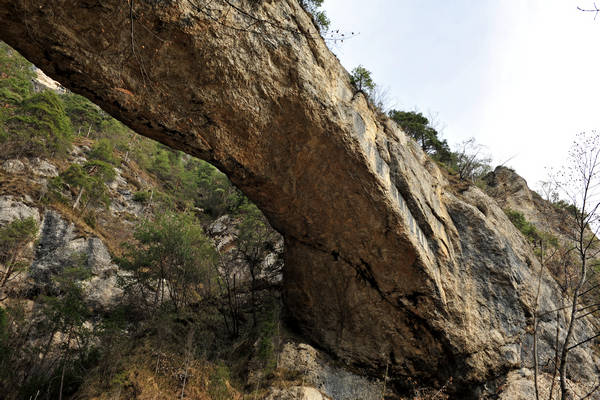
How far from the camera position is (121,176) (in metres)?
25.0

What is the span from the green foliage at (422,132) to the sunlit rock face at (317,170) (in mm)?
7949

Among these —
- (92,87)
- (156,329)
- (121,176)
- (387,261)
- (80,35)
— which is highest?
(121,176)

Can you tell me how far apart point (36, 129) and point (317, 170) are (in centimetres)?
2012

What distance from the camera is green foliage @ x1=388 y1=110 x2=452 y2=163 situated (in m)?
18.1

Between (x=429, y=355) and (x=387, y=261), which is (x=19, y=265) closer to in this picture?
(x=387, y=261)

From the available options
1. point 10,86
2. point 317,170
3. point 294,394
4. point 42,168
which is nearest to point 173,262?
point 294,394

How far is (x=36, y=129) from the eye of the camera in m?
18.2

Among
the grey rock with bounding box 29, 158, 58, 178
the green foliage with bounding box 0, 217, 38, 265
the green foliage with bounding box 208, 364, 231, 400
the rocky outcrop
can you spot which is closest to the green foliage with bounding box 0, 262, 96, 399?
the green foliage with bounding box 208, 364, 231, 400

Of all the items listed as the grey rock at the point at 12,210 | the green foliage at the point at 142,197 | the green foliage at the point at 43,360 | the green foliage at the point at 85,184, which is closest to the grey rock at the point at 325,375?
the green foliage at the point at 43,360

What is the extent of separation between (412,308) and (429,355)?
1.46 metres

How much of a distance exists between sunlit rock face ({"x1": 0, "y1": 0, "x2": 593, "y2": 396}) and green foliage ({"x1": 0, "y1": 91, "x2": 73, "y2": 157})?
17947 millimetres

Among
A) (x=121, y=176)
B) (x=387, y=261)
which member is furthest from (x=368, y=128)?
(x=121, y=176)

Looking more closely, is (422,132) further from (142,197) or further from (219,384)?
(142,197)

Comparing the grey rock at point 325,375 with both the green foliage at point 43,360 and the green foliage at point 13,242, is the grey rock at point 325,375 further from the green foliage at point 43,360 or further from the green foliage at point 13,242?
the green foliage at point 13,242
